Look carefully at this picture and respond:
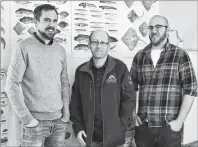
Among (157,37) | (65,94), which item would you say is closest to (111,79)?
(65,94)

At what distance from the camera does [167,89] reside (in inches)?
82.7

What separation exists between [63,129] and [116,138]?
464mm

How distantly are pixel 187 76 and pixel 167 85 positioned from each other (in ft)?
0.60

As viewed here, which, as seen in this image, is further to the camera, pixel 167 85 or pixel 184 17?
pixel 184 17

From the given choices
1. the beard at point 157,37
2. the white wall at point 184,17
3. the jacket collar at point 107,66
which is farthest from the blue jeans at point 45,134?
the white wall at point 184,17

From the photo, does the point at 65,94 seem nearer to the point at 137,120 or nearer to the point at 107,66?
the point at 107,66

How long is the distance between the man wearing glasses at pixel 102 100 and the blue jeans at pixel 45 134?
141 mm

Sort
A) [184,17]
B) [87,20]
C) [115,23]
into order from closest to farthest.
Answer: [87,20] < [115,23] < [184,17]

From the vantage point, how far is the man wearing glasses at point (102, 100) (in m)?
1.98

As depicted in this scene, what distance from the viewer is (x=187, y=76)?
6.70ft

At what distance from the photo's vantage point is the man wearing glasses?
78.0 inches

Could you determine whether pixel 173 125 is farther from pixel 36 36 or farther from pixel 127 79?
pixel 36 36

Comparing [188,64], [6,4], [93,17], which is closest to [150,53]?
[188,64]

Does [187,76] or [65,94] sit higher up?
[187,76]
